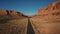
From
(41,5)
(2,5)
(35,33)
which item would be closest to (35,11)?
(41,5)

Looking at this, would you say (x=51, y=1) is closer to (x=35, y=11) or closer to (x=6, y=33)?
(x=35, y=11)

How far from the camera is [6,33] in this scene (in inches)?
321

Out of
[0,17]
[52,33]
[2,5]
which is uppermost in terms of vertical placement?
[2,5]

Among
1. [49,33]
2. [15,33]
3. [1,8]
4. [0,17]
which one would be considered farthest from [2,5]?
[49,33]

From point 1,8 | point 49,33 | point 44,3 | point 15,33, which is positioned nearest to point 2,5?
point 1,8

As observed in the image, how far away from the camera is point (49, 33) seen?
8219mm

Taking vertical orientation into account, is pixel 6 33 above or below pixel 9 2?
below

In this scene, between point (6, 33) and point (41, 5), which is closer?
point (6, 33)

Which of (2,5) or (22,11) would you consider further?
(22,11)

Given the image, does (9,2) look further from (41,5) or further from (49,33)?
(49,33)

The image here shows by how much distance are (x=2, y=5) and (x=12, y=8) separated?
55 centimetres

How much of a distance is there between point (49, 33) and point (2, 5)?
103 inches

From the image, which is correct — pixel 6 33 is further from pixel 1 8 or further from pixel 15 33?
pixel 1 8

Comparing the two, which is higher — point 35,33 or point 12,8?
point 12,8
